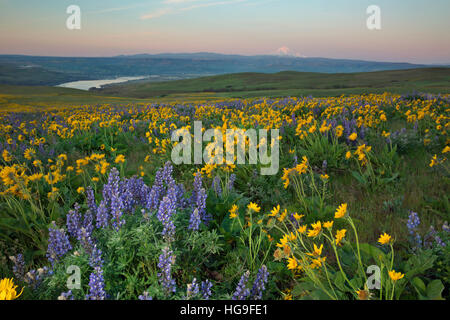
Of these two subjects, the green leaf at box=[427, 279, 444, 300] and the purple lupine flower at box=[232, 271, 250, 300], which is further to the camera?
the purple lupine flower at box=[232, 271, 250, 300]

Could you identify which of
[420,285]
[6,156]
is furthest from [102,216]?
[6,156]

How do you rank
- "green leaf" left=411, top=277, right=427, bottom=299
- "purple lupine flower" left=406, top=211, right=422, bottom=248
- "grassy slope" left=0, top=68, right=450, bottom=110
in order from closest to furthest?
"green leaf" left=411, top=277, right=427, bottom=299
"purple lupine flower" left=406, top=211, right=422, bottom=248
"grassy slope" left=0, top=68, right=450, bottom=110

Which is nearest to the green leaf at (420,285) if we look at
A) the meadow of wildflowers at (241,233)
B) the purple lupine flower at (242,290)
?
the meadow of wildflowers at (241,233)

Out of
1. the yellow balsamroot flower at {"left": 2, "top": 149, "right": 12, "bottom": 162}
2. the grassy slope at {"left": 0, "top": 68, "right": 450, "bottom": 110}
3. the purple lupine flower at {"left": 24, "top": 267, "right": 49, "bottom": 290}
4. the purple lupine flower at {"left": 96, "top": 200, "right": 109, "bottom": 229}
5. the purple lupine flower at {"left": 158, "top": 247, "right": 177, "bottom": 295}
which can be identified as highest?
the grassy slope at {"left": 0, "top": 68, "right": 450, "bottom": 110}

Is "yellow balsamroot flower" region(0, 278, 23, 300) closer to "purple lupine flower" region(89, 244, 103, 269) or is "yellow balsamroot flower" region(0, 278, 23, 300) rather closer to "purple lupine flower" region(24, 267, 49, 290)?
"purple lupine flower" region(89, 244, 103, 269)

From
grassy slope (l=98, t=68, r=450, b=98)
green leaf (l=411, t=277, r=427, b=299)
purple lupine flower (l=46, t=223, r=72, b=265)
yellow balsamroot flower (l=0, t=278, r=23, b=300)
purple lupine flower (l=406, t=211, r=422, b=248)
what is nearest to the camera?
yellow balsamroot flower (l=0, t=278, r=23, b=300)

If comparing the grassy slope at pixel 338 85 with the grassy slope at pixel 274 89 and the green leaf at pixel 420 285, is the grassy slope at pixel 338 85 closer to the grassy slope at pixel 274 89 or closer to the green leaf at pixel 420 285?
the grassy slope at pixel 274 89

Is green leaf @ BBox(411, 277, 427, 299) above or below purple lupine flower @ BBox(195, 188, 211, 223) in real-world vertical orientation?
below

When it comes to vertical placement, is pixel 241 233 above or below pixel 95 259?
below

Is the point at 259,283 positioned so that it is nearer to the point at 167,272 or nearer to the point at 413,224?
the point at 167,272

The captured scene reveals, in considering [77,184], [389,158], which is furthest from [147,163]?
[389,158]

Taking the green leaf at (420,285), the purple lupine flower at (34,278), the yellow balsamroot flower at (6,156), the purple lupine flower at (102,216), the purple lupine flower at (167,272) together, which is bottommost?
the purple lupine flower at (34,278)

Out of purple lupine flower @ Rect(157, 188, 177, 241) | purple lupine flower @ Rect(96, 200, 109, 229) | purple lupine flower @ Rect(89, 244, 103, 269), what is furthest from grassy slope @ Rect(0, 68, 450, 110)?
purple lupine flower @ Rect(89, 244, 103, 269)
